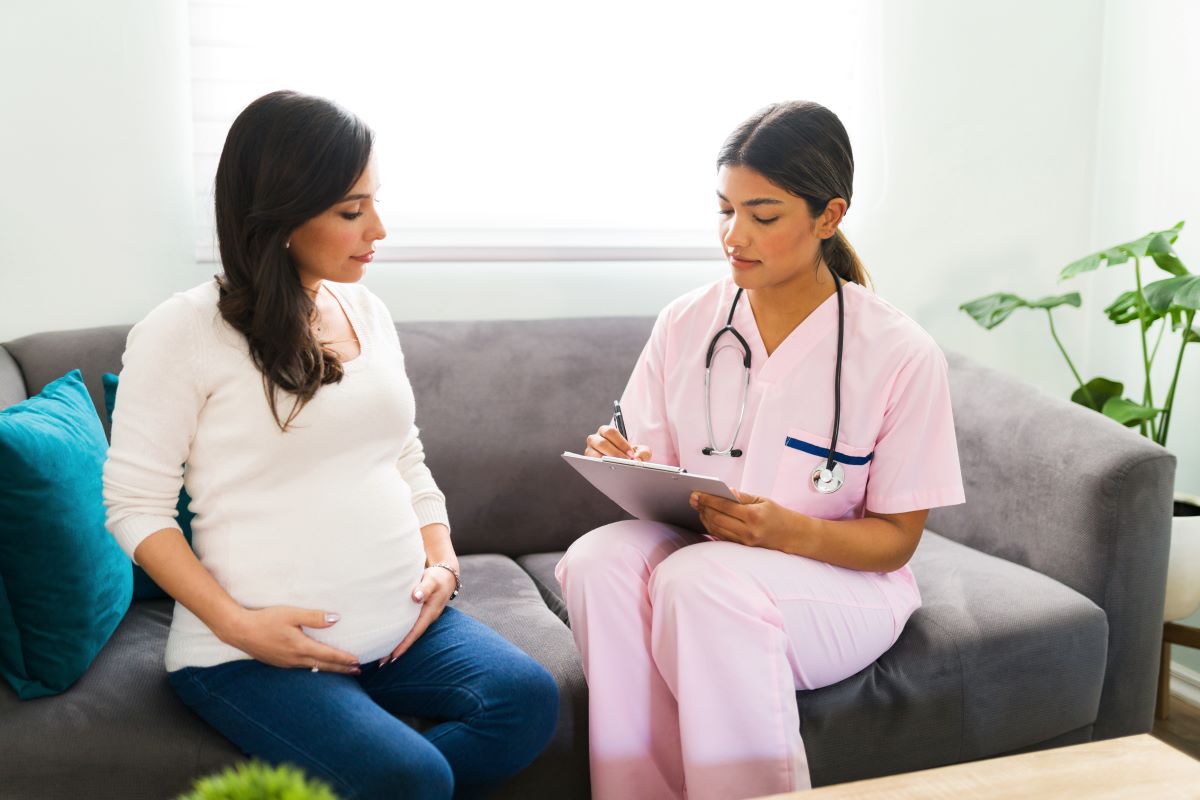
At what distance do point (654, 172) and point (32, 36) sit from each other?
1.23 m

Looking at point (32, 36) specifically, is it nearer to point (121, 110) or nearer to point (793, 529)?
point (121, 110)

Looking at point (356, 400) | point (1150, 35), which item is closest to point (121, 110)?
point (356, 400)

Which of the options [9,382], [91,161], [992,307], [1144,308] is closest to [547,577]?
[9,382]

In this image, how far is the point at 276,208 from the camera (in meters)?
1.23

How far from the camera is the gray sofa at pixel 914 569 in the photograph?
1272 mm

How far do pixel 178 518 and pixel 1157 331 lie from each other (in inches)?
85.9

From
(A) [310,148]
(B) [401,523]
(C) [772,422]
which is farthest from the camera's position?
(C) [772,422]

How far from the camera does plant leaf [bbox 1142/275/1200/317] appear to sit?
76.4 inches

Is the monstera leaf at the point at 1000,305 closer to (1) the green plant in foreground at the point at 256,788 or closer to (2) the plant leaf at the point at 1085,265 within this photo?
(2) the plant leaf at the point at 1085,265

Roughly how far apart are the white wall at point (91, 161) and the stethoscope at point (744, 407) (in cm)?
108

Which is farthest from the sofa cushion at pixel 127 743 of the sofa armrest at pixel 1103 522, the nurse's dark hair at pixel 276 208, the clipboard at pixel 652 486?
the sofa armrest at pixel 1103 522

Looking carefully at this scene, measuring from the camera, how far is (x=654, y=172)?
2309 millimetres

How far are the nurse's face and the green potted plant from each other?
0.88 metres

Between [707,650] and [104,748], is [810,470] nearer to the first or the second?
[707,650]
